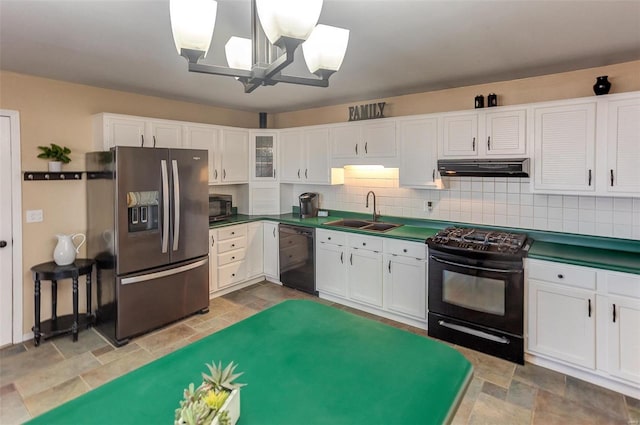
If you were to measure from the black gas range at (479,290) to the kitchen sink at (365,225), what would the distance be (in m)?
0.90

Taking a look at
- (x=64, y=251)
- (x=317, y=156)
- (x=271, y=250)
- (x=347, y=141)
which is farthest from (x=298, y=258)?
(x=64, y=251)

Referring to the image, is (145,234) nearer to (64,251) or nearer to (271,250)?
(64,251)

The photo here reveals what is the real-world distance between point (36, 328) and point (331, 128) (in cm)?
373

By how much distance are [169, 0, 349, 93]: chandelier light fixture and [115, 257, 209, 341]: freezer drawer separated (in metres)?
2.54

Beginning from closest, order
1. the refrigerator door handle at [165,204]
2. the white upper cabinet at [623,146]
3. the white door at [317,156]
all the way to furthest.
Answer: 1. the white upper cabinet at [623,146]
2. the refrigerator door handle at [165,204]
3. the white door at [317,156]

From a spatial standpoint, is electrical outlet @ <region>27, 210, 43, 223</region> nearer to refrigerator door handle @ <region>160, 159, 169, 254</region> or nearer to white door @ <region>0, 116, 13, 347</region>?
white door @ <region>0, 116, 13, 347</region>

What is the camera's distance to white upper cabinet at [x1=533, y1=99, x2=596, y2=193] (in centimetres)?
285

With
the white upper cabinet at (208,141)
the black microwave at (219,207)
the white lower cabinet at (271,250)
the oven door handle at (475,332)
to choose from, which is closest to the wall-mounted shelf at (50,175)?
the white upper cabinet at (208,141)

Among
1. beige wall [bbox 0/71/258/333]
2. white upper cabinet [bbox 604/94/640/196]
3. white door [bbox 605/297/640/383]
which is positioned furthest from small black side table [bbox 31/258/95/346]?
white upper cabinet [bbox 604/94/640/196]

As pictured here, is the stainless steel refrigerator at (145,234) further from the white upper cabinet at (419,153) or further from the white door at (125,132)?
the white upper cabinet at (419,153)

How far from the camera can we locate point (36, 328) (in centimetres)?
329

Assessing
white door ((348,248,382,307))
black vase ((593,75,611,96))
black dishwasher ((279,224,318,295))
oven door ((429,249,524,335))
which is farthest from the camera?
black dishwasher ((279,224,318,295))

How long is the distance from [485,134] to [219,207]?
3326 millimetres

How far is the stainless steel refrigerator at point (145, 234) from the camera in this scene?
130 inches
